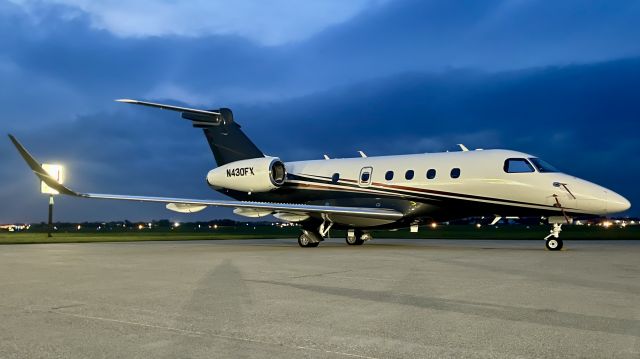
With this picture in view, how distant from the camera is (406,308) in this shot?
6.26 m

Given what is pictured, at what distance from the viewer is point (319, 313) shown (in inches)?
234

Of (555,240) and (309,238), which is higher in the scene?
(309,238)

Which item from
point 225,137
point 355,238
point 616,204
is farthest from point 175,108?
point 616,204

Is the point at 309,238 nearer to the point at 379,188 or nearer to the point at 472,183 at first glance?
the point at 379,188

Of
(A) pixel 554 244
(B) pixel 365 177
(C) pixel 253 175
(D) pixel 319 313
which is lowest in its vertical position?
(D) pixel 319 313

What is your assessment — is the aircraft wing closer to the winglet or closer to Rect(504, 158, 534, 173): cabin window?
the winglet

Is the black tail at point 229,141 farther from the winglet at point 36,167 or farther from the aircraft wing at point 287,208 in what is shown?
the winglet at point 36,167

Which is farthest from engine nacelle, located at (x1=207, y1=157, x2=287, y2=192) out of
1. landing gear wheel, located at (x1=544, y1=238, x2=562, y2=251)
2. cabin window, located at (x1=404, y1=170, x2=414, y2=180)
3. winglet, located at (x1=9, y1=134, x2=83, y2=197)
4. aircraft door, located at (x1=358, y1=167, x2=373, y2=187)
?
landing gear wheel, located at (x1=544, y1=238, x2=562, y2=251)

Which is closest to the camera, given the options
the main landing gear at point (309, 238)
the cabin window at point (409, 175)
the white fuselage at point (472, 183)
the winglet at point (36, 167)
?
the winglet at point (36, 167)

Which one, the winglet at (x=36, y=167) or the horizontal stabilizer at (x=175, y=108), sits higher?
the horizontal stabilizer at (x=175, y=108)

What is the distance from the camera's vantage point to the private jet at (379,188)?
641 inches

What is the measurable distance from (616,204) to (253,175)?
1264cm

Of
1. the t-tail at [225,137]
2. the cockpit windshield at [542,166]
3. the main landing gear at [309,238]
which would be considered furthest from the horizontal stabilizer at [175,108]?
→ the cockpit windshield at [542,166]

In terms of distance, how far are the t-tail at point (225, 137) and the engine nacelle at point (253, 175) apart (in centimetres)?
61
